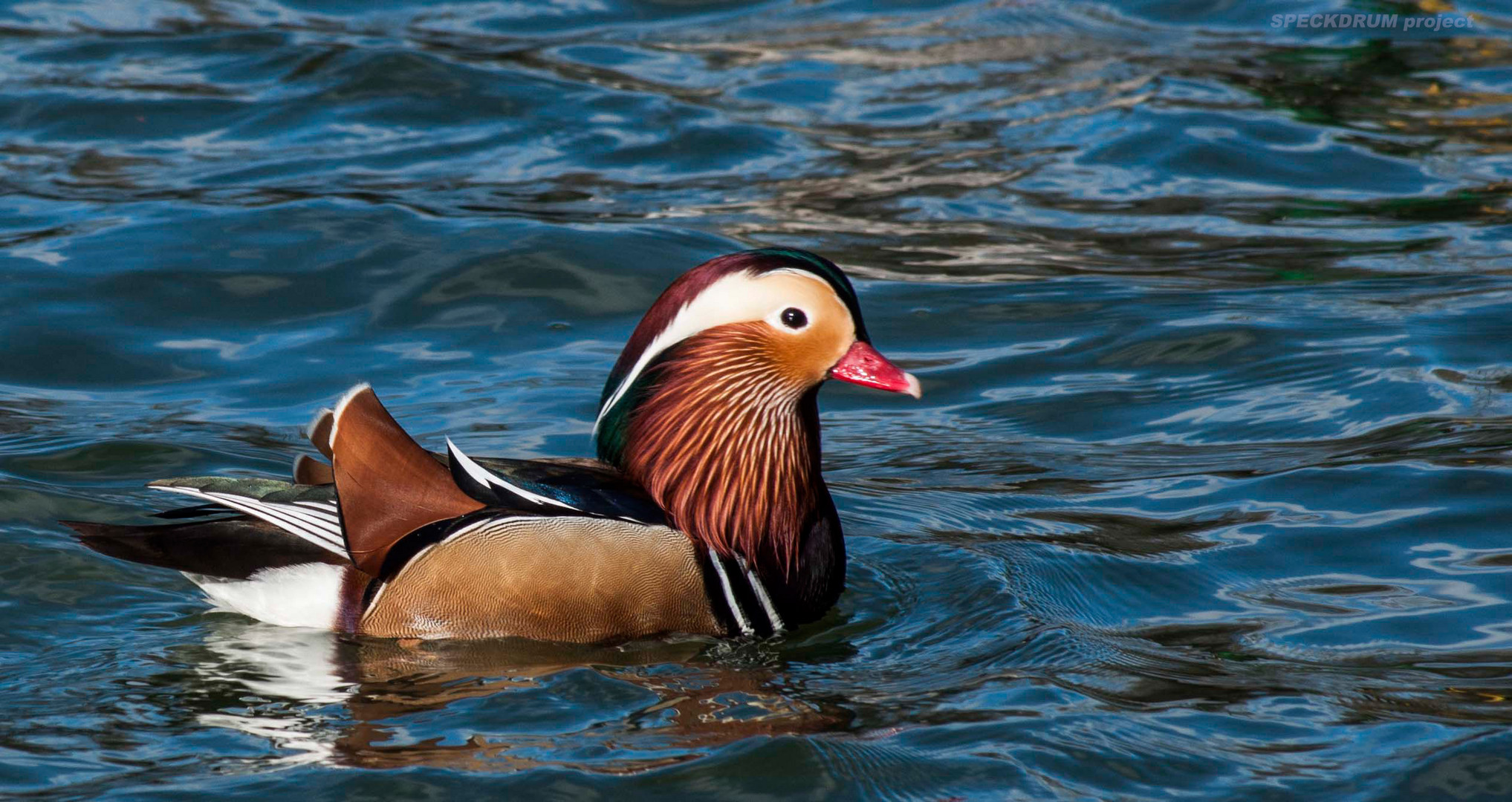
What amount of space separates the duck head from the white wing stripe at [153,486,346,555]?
0.91 m

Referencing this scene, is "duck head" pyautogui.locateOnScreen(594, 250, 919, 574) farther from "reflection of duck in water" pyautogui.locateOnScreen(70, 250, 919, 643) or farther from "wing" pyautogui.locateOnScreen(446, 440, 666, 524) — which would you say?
"wing" pyautogui.locateOnScreen(446, 440, 666, 524)

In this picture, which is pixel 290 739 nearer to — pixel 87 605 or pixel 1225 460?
pixel 87 605

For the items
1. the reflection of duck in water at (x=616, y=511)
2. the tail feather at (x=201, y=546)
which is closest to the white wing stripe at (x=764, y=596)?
the reflection of duck in water at (x=616, y=511)

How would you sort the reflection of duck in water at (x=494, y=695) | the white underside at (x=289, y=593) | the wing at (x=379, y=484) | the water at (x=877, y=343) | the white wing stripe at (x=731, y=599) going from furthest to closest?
the white wing stripe at (x=731, y=599) < the white underside at (x=289, y=593) < the wing at (x=379, y=484) < the water at (x=877, y=343) < the reflection of duck in water at (x=494, y=695)

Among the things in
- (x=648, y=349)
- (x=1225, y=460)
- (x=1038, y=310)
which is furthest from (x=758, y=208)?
(x=648, y=349)

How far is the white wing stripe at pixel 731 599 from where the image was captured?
5.40m

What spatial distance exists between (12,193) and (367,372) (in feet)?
11.1

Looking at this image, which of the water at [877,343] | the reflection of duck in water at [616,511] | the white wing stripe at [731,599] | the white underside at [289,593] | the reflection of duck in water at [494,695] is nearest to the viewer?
the reflection of duck in water at [494,695]

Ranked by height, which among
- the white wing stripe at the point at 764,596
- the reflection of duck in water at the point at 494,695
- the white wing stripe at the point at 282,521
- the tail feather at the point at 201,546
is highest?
the white wing stripe at the point at 282,521

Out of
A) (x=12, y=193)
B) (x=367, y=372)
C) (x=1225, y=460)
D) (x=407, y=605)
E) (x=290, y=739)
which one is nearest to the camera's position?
(x=290, y=739)

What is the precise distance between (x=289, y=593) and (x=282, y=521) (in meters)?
0.24

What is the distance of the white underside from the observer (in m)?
5.30

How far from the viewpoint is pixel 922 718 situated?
15.8 feet

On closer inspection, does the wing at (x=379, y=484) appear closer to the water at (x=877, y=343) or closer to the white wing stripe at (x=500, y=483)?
the white wing stripe at (x=500, y=483)
